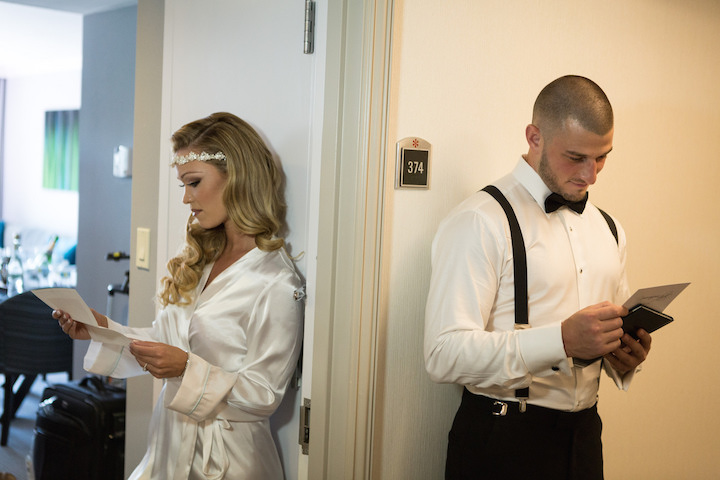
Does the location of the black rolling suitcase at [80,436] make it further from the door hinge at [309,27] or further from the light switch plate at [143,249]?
the door hinge at [309,27]

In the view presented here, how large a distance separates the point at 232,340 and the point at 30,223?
9.04 m

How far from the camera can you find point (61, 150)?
29.4ft

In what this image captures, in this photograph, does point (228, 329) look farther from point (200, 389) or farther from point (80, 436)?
point (80, 436)

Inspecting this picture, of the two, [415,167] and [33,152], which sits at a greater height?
[33,152]

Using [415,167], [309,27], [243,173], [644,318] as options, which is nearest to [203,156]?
[243,173]

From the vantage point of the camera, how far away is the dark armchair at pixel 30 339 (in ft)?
12.8

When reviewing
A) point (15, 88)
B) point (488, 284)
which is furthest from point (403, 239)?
point (15, 88)

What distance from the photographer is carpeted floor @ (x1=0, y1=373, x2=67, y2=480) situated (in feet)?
12.7

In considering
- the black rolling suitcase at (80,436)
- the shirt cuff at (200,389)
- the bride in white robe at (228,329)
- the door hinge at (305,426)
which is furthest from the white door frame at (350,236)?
the black rolling suitcase at (80,436)

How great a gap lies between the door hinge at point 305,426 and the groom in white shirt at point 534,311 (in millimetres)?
373

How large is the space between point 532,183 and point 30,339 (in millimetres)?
3357

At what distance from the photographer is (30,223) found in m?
9.73

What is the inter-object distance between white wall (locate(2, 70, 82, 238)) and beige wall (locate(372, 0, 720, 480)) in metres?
7.94

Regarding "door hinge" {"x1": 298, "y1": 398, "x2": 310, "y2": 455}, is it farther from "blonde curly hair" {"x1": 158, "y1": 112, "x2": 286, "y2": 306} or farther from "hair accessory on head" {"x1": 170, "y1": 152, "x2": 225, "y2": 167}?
"hair accessory on head" {"x1": 170, "y1": 152, "x2": 225, "y2": 167}
